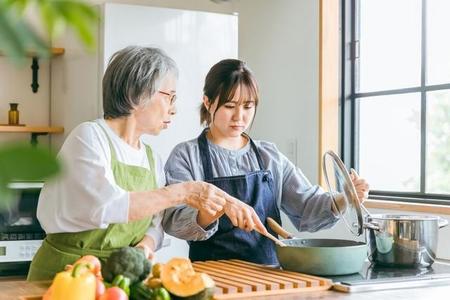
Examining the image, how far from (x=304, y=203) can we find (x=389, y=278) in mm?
495

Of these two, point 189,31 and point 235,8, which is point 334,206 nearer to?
point 189,31

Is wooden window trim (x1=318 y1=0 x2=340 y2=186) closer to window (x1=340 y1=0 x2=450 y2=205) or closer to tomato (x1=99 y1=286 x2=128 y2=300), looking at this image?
window (x1=340 y1=0 x2=450 y2=205)

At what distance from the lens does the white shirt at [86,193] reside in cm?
157

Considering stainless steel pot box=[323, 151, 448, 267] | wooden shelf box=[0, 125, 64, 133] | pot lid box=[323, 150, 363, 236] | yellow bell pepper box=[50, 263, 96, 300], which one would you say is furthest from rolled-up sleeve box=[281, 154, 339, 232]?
wooden shelf box=[0, 125, 64, 133]

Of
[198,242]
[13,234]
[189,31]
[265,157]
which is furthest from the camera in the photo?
[189,31]

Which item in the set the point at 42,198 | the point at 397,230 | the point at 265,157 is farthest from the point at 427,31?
the point at 42,198

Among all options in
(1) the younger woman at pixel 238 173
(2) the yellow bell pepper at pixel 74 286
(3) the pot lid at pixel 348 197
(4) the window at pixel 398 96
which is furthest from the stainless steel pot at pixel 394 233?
(4) the window at pixel 398 96

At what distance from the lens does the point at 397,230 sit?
171cm

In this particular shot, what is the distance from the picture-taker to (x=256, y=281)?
1.49 metres

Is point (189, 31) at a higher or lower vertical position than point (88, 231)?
higher

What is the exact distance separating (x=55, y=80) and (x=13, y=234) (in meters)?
0.90

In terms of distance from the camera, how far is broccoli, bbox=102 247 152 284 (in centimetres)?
122

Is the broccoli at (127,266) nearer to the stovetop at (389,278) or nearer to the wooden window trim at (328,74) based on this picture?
the stovetop at (389,278)

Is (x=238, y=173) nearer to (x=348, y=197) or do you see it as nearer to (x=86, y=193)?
(x=348, y=197)
